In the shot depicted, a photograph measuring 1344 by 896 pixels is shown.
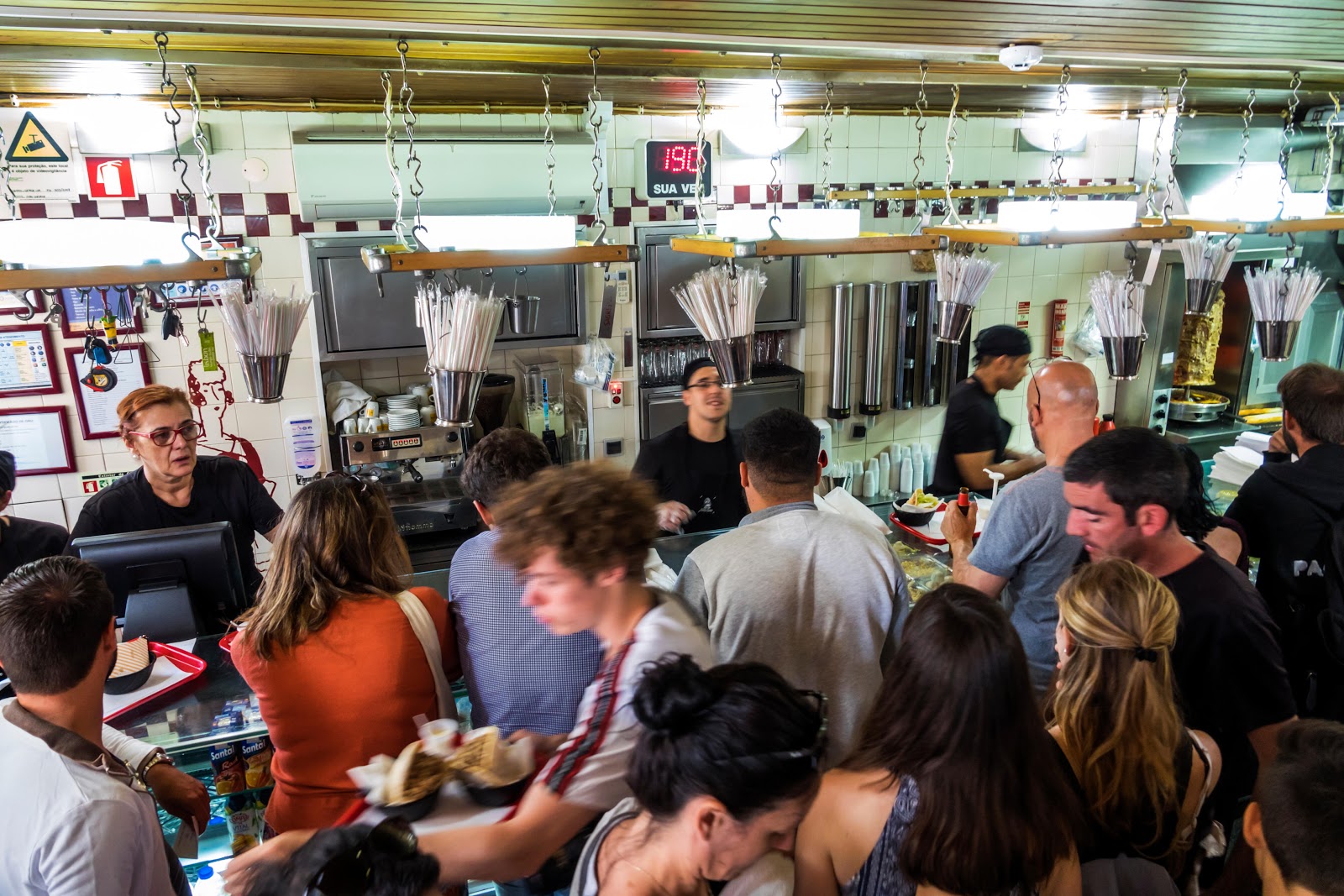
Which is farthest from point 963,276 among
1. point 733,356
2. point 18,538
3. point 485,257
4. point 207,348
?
point 207,348

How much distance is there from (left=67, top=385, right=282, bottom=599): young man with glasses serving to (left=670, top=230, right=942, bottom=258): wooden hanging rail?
1859 mm

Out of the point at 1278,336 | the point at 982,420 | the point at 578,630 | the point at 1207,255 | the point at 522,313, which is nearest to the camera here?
the point at 578,630

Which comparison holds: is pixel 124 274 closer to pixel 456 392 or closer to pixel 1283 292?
pixel 456 392

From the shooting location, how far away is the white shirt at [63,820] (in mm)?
1612

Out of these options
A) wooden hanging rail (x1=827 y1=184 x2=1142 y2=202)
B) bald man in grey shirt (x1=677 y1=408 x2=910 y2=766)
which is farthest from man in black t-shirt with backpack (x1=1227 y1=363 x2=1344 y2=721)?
wooden hanging rail (x1=827 y1=184 x2=1142 y2=202)

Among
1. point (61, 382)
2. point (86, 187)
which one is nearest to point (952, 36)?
point (86, 187)

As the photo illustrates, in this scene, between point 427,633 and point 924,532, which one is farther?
point 924,532

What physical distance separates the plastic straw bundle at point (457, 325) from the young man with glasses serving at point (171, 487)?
1118 mm

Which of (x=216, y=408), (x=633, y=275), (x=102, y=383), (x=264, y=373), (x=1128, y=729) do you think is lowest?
(x=1128, y=729)

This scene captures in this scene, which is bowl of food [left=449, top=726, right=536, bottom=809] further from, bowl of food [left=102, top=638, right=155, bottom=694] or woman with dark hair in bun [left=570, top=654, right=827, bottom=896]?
bowl of food [left=102, top=638, right=155, bottom=694]

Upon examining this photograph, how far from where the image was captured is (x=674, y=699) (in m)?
1.36

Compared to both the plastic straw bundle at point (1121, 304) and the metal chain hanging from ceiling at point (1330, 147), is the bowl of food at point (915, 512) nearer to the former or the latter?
the plastic straw bundle at point (1121, 304)

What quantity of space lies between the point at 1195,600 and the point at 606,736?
149 cm

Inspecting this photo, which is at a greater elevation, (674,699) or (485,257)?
(485,257)
